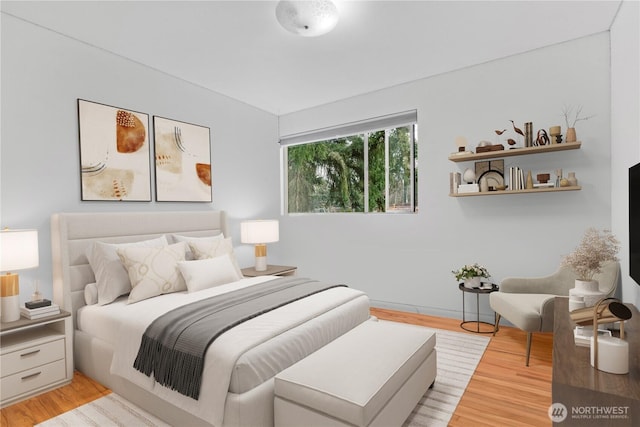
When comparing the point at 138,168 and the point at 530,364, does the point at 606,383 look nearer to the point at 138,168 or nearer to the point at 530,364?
the point at 530,364

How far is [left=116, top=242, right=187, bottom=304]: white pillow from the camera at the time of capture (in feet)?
8.75

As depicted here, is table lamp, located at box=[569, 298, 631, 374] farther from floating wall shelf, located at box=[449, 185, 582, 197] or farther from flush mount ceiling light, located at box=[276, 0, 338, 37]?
flush mount ceiling light, located at box=[276, 0, 338, 37]

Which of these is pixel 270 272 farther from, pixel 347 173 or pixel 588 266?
pixel 588 266

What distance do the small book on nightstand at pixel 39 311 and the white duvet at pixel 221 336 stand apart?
0.68ft

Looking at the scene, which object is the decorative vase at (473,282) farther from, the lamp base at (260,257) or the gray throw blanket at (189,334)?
the lamp base at (260,257)

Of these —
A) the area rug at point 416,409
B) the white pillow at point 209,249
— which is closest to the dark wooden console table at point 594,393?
the area rug at point 416,409

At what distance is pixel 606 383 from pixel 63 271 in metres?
3.35

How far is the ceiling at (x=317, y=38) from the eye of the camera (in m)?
2.56

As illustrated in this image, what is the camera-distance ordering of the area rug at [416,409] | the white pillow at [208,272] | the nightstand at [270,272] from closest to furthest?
1. the area rug at [416,409]
2. the white pillow at [208,272]
3. the nightstand at [270,272]

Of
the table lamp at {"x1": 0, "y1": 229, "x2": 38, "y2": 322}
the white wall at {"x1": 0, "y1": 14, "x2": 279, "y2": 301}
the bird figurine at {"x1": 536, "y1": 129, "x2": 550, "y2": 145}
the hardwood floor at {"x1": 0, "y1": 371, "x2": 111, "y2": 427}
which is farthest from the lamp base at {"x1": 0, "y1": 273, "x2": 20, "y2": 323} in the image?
the bird figurine at {"x1": 536, "y1": 129, "x2": 550, "y2": 145}

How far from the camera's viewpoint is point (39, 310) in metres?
2.40

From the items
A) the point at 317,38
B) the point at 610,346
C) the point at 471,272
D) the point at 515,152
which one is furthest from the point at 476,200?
the point at 610,346

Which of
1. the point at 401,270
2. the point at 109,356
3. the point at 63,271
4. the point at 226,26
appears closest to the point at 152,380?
the point at 109,356

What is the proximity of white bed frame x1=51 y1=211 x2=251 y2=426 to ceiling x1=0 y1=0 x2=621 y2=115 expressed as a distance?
4.90ft
